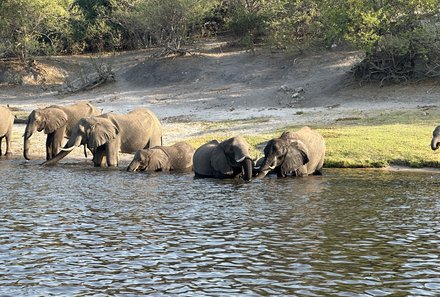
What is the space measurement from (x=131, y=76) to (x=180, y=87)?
4.67 meters

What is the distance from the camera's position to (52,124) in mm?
26891

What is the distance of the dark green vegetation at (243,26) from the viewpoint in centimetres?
3659

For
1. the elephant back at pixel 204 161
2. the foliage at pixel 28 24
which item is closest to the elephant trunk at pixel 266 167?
the elephant back at pixel 204 161

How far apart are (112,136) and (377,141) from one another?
796 centimetres

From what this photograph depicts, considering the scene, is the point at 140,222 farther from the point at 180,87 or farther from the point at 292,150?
the point at 180,87

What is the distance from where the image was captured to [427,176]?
22016 mm

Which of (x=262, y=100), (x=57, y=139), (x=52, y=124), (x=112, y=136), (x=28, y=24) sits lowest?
(x=57, y=139)

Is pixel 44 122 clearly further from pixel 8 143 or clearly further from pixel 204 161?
pixel 204 161

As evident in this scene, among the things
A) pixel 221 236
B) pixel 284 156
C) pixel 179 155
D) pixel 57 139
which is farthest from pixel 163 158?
pixel 221 236

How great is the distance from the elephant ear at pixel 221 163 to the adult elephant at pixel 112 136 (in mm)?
4288

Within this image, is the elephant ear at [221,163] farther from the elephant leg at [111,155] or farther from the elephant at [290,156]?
the elephant leg at [111,155]

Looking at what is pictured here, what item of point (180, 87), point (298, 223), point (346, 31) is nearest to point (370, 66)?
point (346, 31)

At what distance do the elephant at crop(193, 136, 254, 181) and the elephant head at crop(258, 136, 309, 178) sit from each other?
1.44ft

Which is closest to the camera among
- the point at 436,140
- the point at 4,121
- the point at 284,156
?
the point at 284,156
